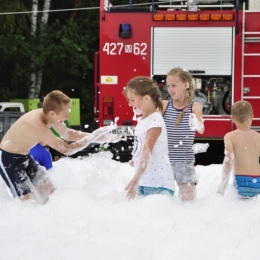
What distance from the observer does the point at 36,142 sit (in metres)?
6.74

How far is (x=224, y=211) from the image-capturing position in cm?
613

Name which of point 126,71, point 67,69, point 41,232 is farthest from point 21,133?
point 67,69

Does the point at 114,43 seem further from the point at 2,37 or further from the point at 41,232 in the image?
the point at 2,37

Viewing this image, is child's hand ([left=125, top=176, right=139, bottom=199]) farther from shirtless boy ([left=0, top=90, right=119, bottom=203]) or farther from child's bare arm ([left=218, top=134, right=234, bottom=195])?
child's bare arm ([left=218, top=134, right=234, bottom=195])

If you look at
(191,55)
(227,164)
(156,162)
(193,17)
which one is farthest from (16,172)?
(193,17)

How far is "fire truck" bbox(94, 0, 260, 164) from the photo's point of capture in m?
11.1

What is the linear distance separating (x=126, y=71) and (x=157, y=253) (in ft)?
22.1

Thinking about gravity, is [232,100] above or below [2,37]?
below

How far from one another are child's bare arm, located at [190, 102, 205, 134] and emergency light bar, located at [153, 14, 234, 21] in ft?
15.0

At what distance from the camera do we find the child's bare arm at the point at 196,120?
6.44 meters

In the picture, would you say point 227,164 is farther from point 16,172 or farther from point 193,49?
point 193,49

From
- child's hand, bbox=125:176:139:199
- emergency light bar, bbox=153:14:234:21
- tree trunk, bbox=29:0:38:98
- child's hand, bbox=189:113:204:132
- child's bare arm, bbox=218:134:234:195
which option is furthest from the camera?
tree trunk, bbox=29:0:38:98

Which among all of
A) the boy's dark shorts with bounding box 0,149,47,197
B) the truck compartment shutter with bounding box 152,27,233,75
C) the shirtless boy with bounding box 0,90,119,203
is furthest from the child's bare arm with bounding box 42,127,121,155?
the truck compartment shutter with bounding box 152,27,233,75

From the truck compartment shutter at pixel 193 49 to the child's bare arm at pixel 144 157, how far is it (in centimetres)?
508
